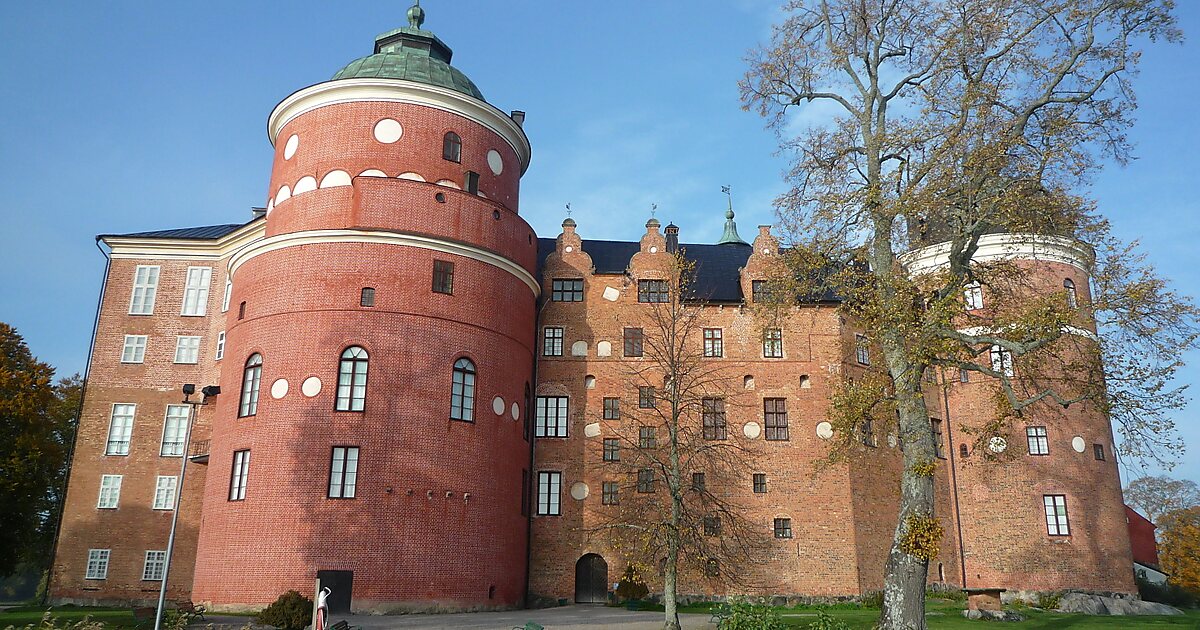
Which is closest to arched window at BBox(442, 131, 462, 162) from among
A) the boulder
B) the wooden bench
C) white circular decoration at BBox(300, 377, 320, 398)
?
white circular decoration at BBox(300, 377, 320, 398)

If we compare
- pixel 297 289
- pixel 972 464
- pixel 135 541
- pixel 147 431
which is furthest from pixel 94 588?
pixel 972 464

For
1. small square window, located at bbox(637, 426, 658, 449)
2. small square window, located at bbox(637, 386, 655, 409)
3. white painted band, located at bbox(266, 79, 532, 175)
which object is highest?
white painted band, located at bbox(266, 79, 532, 175)

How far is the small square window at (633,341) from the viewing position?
3509cm

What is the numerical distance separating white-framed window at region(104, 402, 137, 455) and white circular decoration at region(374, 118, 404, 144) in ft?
50.7

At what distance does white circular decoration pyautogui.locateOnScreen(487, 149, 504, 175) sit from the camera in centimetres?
3206

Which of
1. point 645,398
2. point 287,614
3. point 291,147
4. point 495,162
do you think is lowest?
point 287,614

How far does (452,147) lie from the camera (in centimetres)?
3100

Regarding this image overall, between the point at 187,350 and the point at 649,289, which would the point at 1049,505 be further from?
the point at 187,350

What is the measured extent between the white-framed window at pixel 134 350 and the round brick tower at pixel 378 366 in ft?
29.7

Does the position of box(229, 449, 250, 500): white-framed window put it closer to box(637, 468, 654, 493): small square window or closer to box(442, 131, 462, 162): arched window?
box(442, 131, 462, 162): arched window

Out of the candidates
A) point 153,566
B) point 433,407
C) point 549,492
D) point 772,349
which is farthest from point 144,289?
point 772,349

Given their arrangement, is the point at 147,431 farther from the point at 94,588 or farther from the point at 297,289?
the point at 297,289

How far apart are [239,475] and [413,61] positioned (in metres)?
15.7

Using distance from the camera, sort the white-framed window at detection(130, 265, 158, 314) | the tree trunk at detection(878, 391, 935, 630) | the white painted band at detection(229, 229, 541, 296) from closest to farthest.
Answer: the tree trunk at detection(878, 391, 935, 630) → the white painted band at detection(229, 229, 541, 296) → the white-framed window at detection(130, 265, 158, 314)
